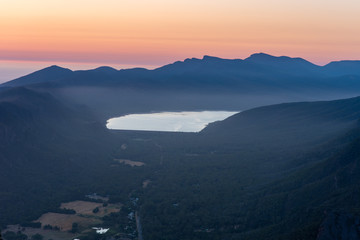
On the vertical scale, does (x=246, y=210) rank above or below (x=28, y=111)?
below

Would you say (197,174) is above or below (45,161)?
below

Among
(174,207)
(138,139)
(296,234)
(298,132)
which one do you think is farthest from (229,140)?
(296,234)

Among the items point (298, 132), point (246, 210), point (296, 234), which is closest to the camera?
point (296, 234)

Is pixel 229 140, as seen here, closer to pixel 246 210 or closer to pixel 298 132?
pixel 298 132

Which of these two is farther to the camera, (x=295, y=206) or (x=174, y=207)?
(x=174, y=207)

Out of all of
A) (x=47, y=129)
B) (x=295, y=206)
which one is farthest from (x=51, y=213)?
(x=47, y=129)

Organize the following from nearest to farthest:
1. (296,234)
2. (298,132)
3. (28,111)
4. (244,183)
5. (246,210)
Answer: (296,234) < (246,210) < (244,183) < (28,111) < (298,132)

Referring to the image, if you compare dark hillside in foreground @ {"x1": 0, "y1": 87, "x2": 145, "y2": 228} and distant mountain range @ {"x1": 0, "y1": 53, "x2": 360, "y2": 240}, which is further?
dark hillside in foreground @ {"x1": 0, "y1": 87, "x2": 145, "y2": 228}

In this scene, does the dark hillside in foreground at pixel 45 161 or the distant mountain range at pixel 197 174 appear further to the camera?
the dark hillside in foreground at pixel 45 161

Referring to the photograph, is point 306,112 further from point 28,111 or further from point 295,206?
point 295,206

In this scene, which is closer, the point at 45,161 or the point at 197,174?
the point at 197,174
